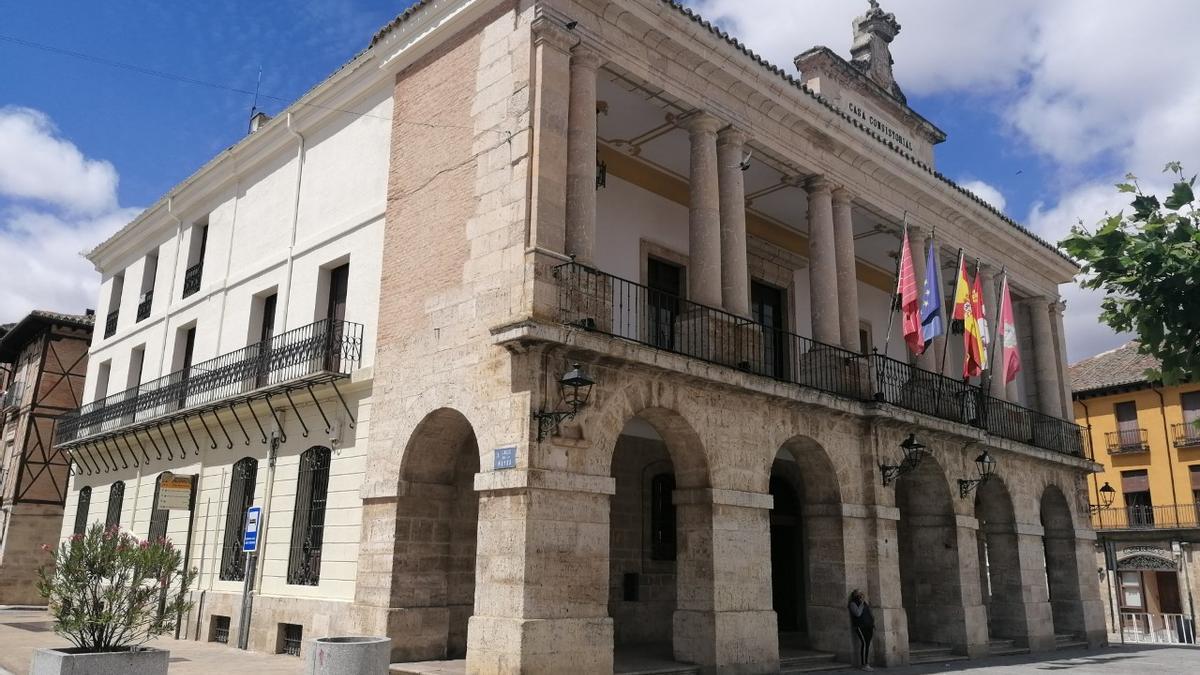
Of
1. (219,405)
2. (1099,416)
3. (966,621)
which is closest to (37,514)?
(219,405)

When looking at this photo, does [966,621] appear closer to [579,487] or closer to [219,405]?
[579,487]

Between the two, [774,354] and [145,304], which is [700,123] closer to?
[774,354]

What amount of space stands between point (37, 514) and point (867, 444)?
78.3 feet

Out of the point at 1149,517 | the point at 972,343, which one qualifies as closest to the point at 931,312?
the point at 972,343

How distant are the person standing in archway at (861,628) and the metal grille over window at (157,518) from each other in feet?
41.8

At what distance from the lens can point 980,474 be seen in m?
16.5

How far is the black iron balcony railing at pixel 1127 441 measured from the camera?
3269 cm

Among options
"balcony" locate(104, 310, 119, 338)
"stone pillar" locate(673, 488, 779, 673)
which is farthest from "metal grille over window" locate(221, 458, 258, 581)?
"balcony" locate(104, 310, 119, 338)

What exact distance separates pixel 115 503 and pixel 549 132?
1453cm

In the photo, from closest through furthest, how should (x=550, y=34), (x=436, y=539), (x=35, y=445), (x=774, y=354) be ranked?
(x=550, y=34), (x=436, y=539), (x=774, y=354), (x=35, y=445)

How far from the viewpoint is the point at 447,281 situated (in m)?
11.9

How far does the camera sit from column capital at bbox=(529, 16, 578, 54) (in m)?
11.4

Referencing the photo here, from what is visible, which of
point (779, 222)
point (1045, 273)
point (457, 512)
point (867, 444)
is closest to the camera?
point (457, 512)

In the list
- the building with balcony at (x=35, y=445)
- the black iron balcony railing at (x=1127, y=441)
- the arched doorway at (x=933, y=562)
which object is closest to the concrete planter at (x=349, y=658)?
the arched doorway at (x=933, y=562)
